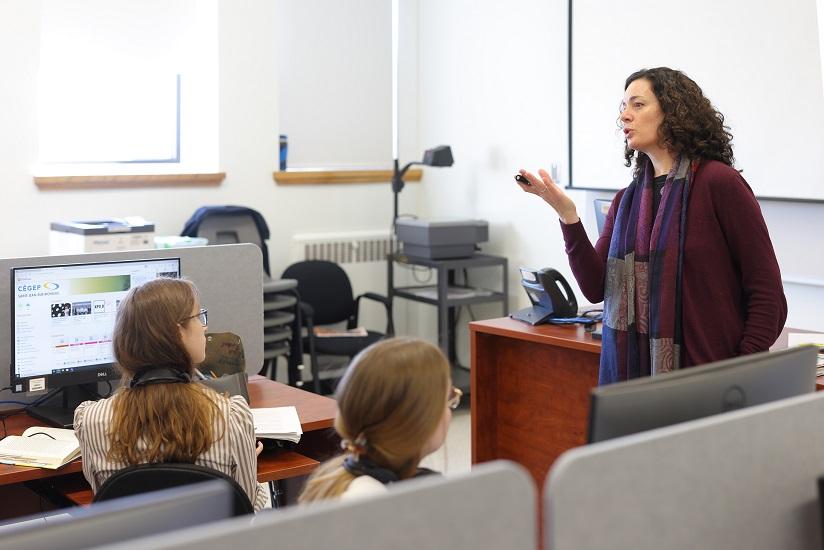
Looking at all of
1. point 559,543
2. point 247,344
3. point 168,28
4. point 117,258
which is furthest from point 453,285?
point 559,543

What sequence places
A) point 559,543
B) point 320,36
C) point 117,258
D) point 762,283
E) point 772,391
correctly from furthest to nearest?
point 320,36 → point 117,258 → point 762,283 → point 772,391 → point 559,543

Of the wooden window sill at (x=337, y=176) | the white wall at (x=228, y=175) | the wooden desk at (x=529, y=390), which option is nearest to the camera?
the wooden desk at (x=529, y=390)

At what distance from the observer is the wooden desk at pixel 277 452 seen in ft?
7.48

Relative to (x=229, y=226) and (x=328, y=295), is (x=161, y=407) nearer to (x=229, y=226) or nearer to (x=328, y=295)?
(x=229, y=226)

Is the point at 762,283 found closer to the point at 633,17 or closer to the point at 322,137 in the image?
the point at 633,17

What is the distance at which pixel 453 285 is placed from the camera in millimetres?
5668

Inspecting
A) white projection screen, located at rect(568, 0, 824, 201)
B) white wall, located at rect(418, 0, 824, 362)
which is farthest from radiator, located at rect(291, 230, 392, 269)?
white projection screen, located at rect(568, 0, 824, 201)

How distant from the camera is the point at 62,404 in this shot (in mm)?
2713

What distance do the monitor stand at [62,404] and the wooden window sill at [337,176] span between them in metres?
2.78

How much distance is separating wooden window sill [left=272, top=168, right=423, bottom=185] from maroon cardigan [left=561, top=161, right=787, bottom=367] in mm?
3226

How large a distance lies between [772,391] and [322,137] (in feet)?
14.6

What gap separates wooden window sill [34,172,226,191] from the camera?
4.74m

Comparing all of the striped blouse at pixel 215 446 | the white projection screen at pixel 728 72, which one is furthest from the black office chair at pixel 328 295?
the striped blouse at pixel 215 446

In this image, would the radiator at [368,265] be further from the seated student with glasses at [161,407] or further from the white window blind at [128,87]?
the seated student with glasses at [161,407]
